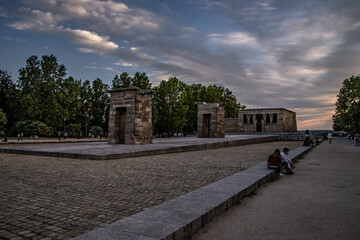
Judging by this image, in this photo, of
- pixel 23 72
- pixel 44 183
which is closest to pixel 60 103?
pixel 23 72

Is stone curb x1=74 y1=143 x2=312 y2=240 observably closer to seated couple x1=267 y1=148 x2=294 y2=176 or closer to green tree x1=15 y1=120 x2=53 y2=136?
seated couple x1=267 y1=148 x2=294 y2=176

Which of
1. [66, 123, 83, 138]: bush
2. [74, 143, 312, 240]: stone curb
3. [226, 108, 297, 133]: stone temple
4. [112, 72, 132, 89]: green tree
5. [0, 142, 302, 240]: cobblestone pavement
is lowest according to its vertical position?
[0, 142, 302, 240]: cobblestone pavement

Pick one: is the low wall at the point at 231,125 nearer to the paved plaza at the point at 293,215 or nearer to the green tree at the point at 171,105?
the green tree at the point at 171,105

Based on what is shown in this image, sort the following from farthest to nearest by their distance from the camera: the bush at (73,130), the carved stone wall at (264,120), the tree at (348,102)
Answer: the carved stone wall at (264,120), the bush at (73,130), the tree at (348,102)

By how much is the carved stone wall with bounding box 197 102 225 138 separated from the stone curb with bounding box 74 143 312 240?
26061 mm

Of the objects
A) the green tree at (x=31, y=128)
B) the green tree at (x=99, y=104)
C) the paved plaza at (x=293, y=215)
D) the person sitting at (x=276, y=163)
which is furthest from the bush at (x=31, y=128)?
the paved plaza at (x=293, y=215)

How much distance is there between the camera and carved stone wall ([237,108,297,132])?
2261 inches

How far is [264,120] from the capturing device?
59.4 m

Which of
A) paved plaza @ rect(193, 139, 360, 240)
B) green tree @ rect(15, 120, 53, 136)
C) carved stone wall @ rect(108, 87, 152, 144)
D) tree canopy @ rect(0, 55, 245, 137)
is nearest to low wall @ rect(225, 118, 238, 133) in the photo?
tree canopy @ rect(0, 55, 245, 137)

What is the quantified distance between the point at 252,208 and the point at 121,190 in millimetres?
3028

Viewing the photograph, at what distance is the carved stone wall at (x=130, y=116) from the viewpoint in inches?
763

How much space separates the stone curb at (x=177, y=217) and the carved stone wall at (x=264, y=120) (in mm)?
55427

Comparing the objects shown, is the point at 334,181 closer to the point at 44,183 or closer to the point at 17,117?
the point at 44,183

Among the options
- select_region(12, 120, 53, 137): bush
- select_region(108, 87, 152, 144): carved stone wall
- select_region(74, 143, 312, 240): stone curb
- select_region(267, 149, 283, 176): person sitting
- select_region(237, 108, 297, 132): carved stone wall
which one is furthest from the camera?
select_region(237, 108, 297, 132): carved stone wall
